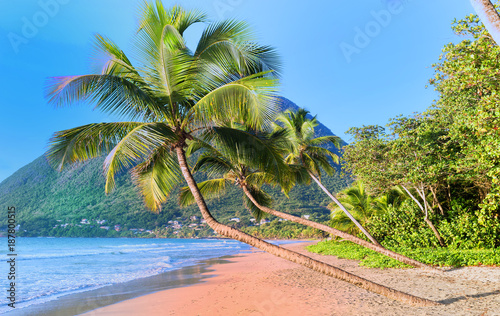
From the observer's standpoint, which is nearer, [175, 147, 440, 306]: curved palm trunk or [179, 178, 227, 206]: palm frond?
[175, 147, 440, 306]: curved palm trunk

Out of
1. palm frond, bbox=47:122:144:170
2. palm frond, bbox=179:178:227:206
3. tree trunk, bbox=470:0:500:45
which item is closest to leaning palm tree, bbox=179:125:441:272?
palm frond, bbox=179:178:227:206

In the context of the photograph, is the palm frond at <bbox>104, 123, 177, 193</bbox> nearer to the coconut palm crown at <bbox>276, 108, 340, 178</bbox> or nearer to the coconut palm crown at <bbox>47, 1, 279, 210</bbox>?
the coconut palm crown at <bbox>47, 1, 279, 210</bbox>

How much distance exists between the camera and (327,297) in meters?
5.80

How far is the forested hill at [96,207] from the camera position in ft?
182

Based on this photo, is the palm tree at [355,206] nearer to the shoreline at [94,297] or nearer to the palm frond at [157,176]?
the shoreline at [94,297]

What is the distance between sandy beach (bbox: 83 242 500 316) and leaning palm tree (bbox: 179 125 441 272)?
3.79ft

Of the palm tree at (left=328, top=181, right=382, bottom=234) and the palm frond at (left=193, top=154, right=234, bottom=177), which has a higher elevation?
the palm frond at (left=193, top=154, right=234, bottom=177)

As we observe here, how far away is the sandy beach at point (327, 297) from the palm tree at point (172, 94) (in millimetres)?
862

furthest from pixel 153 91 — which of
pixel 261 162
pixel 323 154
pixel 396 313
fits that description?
pixel 323 154

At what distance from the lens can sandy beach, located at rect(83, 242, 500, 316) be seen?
4656mm

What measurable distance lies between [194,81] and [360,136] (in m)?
7.27

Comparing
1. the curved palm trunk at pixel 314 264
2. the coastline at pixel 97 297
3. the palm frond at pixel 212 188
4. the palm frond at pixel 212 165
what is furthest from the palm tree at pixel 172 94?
the palm frond at pixel 212 188

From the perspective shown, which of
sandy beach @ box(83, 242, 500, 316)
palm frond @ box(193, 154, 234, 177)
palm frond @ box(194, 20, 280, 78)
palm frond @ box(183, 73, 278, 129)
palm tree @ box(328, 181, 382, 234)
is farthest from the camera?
palm tree @ box(328, 181, 382, 234)

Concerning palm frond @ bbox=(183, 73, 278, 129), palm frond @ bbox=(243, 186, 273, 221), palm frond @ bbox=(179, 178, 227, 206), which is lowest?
palm frond @ bbox=(243, 186, 273, 221)
